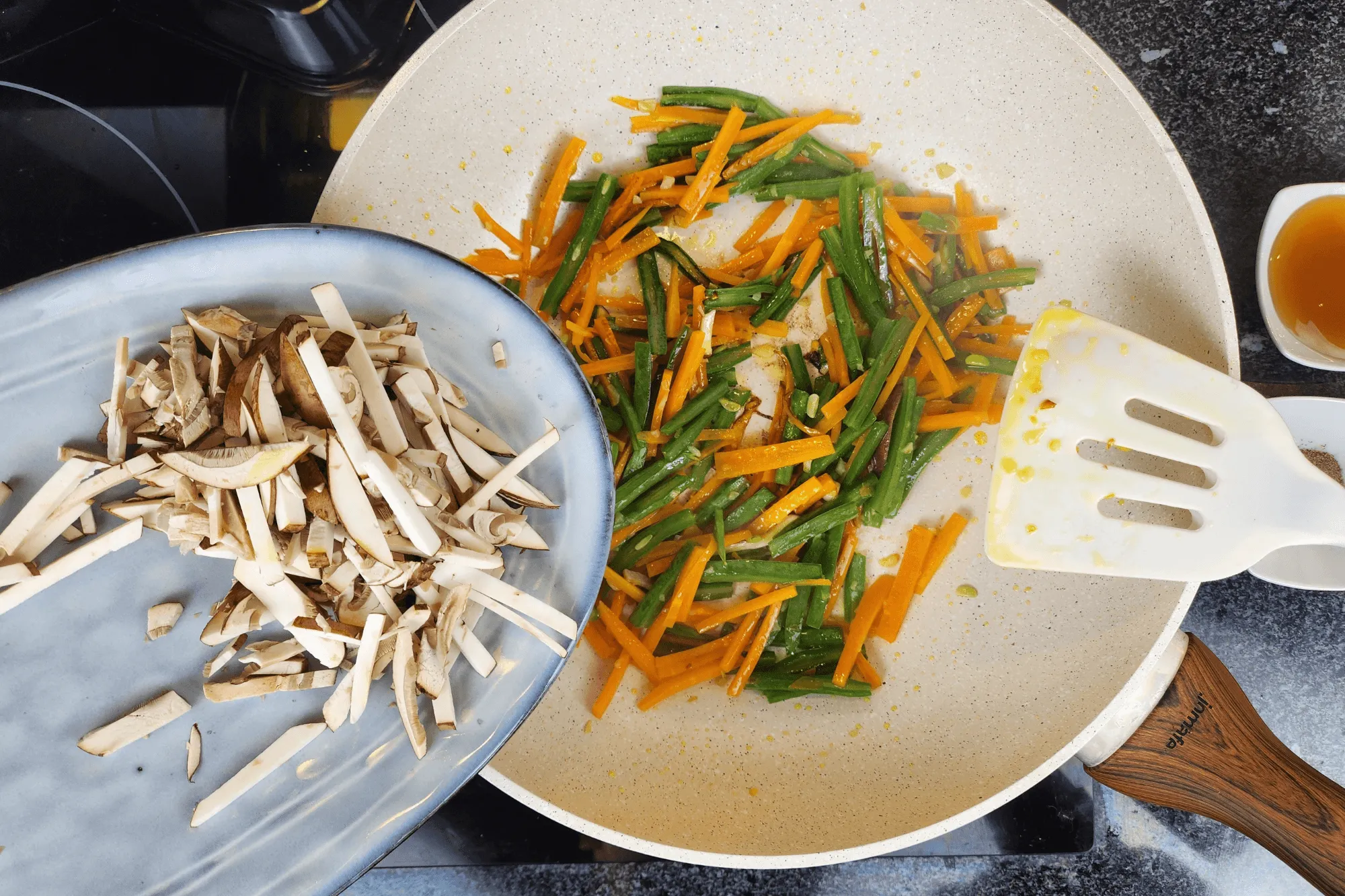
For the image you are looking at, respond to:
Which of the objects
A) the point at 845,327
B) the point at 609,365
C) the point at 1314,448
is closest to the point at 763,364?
the point at 845,327

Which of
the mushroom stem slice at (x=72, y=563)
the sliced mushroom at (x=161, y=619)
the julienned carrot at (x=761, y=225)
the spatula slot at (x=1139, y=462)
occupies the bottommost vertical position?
the sliced mushroom at (x=161, y=619)

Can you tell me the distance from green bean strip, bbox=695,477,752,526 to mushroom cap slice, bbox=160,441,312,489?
61 centimetres

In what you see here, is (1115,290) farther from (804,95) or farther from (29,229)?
(29,229)

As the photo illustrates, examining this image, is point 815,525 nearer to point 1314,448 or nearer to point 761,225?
point 761,225

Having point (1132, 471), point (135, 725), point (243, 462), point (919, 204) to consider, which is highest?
point (919, 204)

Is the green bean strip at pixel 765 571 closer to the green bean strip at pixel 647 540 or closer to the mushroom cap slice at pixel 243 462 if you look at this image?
the green bean strip at pixel 647 540

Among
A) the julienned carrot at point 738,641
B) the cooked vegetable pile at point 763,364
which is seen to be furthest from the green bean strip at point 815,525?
the julienned carrot at point 738,641

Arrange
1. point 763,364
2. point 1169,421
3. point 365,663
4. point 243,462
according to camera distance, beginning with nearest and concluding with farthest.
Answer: point 243,462
point 365,663
point 1169,421
point 763,364

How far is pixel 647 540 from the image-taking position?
119 cm

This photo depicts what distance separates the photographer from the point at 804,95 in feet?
3.98

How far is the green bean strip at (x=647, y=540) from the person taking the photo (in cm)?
118

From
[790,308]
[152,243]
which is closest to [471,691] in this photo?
[152,243]

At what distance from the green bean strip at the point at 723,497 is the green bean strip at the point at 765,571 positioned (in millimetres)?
78

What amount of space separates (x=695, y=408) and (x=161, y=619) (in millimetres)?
733
